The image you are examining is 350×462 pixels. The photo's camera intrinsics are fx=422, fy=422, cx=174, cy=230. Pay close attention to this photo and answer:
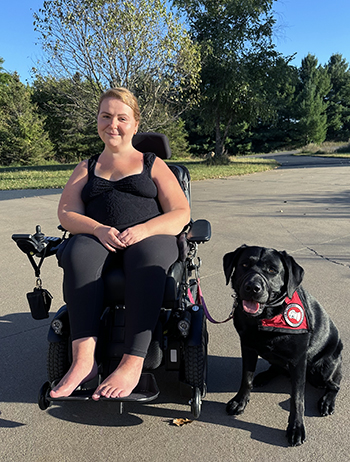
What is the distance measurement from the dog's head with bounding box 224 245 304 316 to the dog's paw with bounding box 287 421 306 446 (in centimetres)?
60

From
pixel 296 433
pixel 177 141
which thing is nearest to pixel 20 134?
pixel 177 141

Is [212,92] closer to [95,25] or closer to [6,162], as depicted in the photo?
[95,25]

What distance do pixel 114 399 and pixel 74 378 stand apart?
0.24m

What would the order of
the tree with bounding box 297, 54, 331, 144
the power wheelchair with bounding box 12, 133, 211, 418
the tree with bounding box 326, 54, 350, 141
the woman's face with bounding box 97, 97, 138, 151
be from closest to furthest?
the power wheelchair with bounding box 12, 133, 211, 418 → the woman's face with bounding box 97, 97, 138, 151 → the tree with bounding box 297, 54, 331, 144 → the tree with bounding box 326, 54, 350, 141

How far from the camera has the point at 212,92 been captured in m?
19.3

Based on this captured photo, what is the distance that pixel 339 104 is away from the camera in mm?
53250

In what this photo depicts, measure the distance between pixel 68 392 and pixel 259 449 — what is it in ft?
3.20

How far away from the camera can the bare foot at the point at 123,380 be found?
6.56 feet

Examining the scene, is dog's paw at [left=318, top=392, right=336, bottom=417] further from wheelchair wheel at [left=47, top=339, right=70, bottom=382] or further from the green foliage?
the green foliage

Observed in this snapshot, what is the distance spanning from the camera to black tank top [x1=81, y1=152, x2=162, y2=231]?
8.63 feet

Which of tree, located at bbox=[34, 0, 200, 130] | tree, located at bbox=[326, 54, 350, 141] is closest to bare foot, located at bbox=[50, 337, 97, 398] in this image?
tree, located at bbox=[34, 0, 200, 130]

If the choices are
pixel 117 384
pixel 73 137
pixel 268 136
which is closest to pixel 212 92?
pixel 73 137

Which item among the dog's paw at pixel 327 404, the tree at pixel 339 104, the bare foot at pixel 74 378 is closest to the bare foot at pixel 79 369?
the bare foot at pixel 74 378

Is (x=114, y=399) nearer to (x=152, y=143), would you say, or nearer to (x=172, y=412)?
(x=172, y=412)
